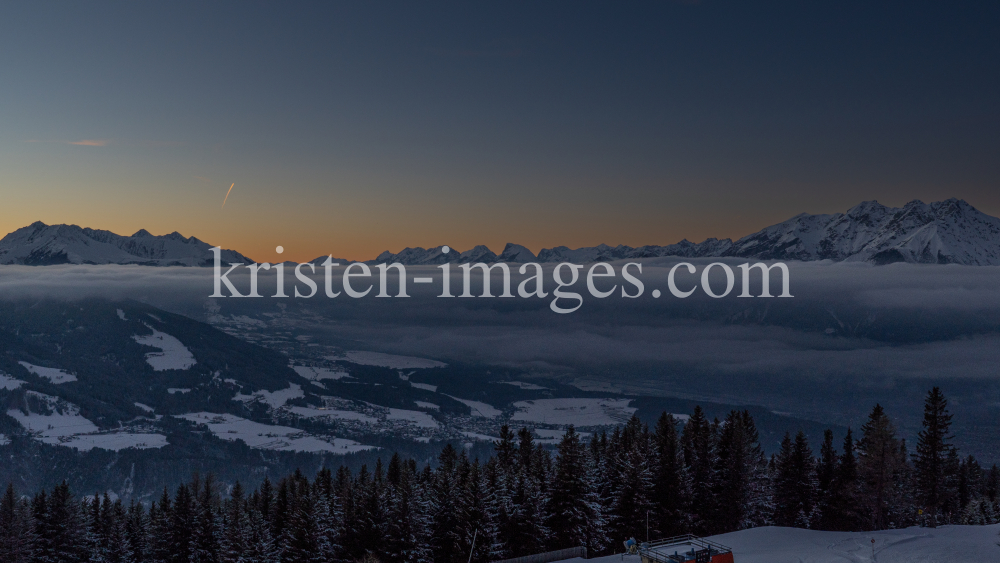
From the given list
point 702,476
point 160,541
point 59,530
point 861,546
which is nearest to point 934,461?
point 702,476

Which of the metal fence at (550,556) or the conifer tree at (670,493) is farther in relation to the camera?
the conifer tree at (670,493)

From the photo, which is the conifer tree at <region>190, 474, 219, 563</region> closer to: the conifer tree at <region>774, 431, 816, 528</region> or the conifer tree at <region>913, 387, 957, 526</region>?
the conifer tree at <region>774, 431, 816, 528</region>

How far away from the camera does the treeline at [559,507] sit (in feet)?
160

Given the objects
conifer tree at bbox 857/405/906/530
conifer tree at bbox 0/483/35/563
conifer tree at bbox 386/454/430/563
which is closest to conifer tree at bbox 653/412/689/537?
conifer tree at bbox 857/405/906/530

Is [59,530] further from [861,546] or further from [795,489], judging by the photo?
[795,489]

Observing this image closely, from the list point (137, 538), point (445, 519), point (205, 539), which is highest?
point (445, 519)

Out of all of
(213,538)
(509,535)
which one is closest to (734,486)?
(509,535)

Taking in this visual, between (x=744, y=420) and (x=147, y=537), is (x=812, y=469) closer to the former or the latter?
(x=744, y=420)

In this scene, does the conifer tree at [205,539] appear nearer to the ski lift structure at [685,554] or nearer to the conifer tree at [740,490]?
the ski lift structure at [685,554]

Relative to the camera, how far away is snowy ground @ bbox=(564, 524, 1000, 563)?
32.2 m

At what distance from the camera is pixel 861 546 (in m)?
35.9

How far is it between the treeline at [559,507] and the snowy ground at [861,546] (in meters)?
11.2

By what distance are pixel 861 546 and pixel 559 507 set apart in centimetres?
2186

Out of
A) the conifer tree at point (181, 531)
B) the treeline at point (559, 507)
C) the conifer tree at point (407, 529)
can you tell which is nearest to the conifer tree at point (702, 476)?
the treeline at point (559, 507)
